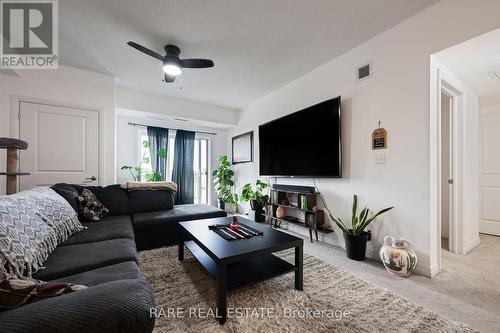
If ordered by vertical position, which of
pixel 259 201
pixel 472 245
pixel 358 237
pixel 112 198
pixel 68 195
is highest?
pixel 68 195

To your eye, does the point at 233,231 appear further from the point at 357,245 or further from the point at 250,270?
the point at 357,245

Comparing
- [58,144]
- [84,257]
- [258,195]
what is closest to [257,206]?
[258,195]

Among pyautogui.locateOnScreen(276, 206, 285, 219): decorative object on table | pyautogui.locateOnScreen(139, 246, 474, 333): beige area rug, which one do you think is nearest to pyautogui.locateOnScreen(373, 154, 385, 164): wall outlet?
pyautogui.locateOnScreen(139, 246, 474, 333): beige area rug

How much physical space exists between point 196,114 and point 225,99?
723 millimetres

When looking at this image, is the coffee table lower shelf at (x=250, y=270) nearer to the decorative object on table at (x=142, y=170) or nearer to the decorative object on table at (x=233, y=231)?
the decorative object on table at (x=233, y=231)

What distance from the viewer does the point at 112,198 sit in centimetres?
273

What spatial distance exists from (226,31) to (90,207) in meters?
2.54

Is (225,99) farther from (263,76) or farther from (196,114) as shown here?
(263,76)

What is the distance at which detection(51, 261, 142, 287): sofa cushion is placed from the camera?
3.41ft

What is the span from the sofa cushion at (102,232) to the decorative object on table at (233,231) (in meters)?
0.79

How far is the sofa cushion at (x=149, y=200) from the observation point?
283 centimetres

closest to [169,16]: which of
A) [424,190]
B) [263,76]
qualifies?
[263,76]

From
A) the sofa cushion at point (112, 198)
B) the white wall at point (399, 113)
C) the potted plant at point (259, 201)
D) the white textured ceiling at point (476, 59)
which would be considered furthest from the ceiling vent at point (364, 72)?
the sofa cushion at point (112, 198)

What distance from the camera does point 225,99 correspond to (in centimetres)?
432
